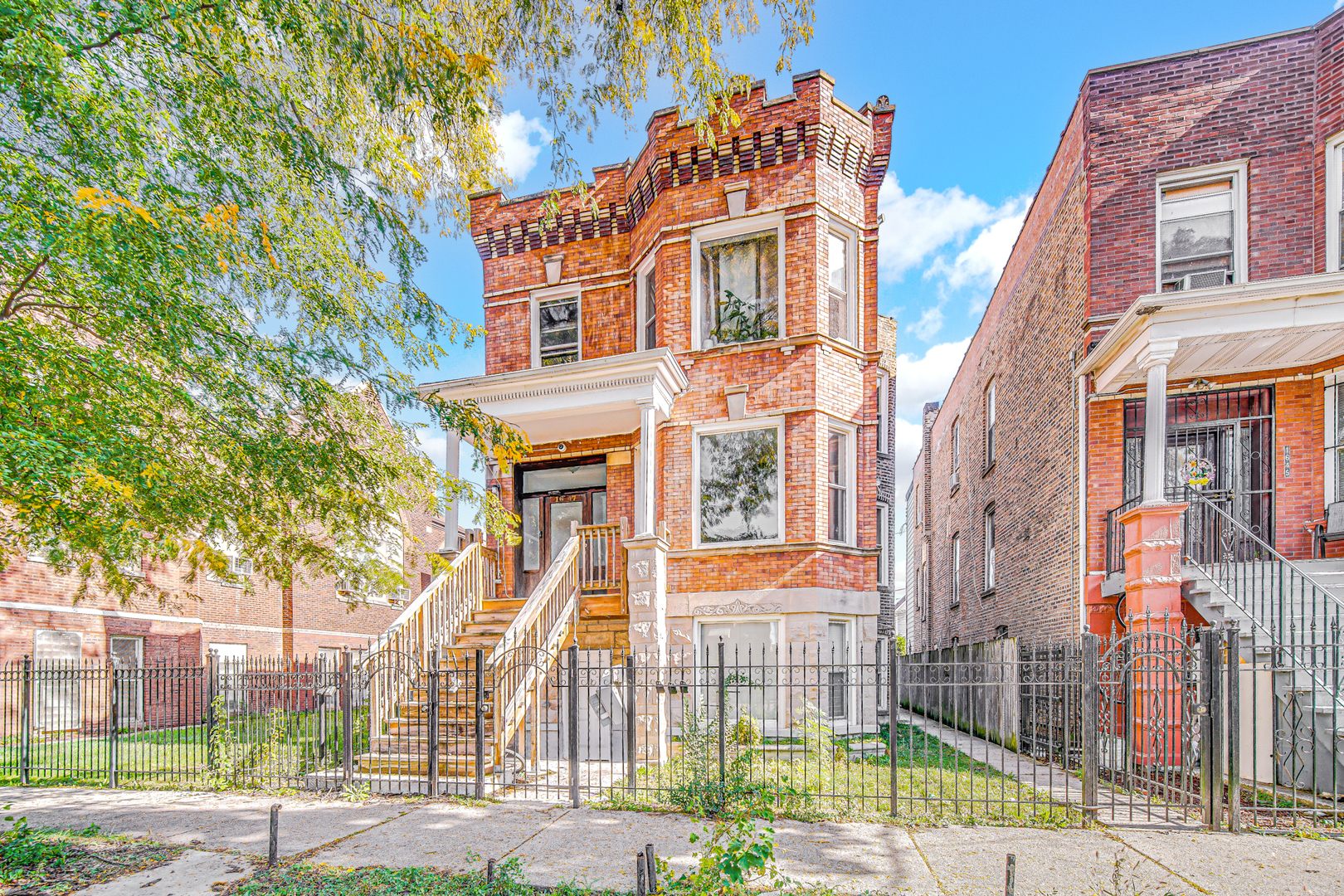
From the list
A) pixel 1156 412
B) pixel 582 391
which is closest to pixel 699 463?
pixel 582 391

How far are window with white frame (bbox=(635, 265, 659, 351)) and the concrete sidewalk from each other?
8.46 metres

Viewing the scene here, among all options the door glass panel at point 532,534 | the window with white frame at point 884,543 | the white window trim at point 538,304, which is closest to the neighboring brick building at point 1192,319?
the window with white frame at point 884,543

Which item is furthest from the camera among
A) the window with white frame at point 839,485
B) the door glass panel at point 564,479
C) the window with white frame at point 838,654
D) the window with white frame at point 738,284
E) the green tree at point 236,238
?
the door glass panel at point 564,479

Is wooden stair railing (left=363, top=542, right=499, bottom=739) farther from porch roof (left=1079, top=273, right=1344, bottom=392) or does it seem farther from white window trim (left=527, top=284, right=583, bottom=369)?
porch roof (left=1079, top=273, right=1344, bottom=392)

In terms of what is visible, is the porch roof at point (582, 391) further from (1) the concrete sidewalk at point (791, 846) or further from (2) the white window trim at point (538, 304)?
(1) the concrete sidewalk at point (791, 846)

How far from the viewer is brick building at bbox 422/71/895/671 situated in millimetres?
11945

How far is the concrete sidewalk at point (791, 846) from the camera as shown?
5.46 m

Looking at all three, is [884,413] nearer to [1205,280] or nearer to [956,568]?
[956,568]

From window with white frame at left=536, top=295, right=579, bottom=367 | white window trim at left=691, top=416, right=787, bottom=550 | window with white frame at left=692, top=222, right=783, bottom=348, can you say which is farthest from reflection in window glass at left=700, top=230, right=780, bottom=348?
window with white frame at left=536, top=295, right=579, bottom=367

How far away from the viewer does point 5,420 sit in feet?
16.2

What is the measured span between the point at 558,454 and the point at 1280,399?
10.9 metres

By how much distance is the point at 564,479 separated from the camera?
14.2m

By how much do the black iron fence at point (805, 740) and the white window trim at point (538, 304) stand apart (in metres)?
6.19

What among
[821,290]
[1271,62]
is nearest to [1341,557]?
[1271,62]
